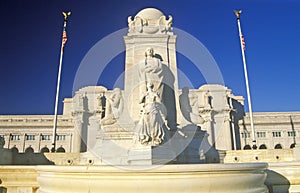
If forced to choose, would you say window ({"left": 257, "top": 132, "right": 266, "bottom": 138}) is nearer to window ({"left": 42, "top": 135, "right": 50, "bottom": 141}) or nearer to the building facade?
the building facade

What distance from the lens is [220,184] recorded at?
4551mm

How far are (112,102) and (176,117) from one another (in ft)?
13.4

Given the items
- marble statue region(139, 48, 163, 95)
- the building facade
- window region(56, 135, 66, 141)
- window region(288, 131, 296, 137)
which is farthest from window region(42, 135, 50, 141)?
window region(288, 131, 296, 137)

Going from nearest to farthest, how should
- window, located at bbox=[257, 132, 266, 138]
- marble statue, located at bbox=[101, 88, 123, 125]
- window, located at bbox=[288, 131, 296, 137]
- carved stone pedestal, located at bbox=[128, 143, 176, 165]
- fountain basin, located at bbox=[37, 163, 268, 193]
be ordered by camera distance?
fountain basin, located at bbox=[37, 163, 268, 193] → carved stone pedestal, located at bbox=[128, 143, 176, 165] → marble statue, located at bbox=[101, 88, 123, 125] → window, located at bbox=[288, 131, 296, 137] → window, located at bbox=[257, 132, 266, 138]

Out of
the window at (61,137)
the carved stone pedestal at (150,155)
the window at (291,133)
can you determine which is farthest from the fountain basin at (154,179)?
the window at (291,133)

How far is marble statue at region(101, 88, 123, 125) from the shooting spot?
13205mm

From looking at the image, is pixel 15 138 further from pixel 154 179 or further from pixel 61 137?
pixel 154 179

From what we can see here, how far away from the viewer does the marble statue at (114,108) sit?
43.3 feet

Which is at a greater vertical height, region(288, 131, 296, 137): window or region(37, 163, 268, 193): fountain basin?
region(288, 131, 296, 137): window

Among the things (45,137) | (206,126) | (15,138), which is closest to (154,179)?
(206,126)

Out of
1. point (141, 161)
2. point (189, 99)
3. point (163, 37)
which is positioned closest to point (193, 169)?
point (141, 161)

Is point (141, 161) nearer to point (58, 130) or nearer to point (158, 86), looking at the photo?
point (158, 86)

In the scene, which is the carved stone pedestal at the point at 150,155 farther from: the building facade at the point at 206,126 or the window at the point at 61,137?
the window at the point at 61,137

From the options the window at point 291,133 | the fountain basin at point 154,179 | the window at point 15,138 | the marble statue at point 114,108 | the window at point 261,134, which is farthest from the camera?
the window at point 261,134
